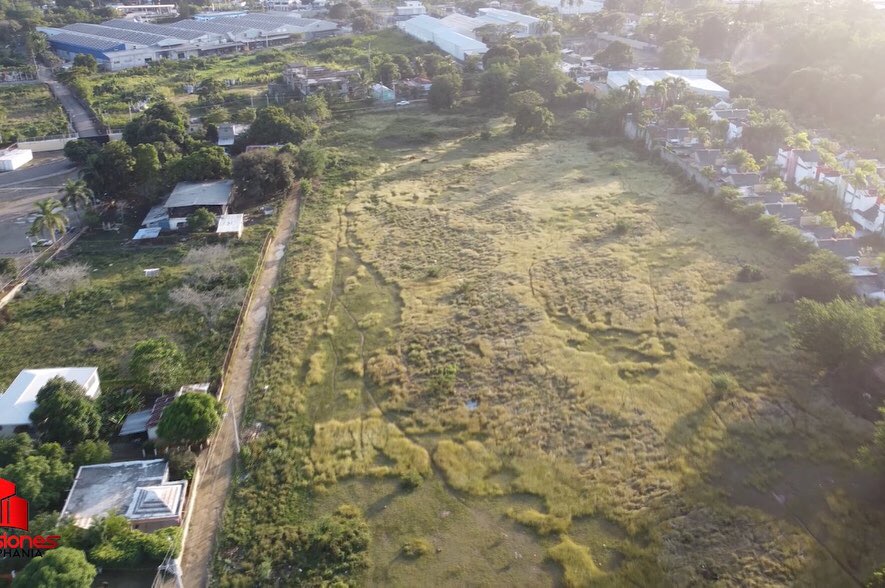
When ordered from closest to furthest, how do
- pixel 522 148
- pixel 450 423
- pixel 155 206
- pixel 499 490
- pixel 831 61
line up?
pixel 499 490
pixel 450 423
pixel 155 206
pixel 522 148
pixel 831 61

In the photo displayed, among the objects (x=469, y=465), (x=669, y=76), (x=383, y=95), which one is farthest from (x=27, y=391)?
(x=669, y=76)

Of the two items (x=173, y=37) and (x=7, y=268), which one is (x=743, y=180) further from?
(x=173, y=37)

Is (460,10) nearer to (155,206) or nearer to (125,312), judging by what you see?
(155,206)

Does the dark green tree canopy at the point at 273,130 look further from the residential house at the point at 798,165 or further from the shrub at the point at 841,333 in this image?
the shrub at the point at 841,333

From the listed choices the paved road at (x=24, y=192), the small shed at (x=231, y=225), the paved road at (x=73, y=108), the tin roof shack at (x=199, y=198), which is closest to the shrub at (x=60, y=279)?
the paved road at (x=24, y=192)

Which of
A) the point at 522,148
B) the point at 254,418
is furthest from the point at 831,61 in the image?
the point at 254,418

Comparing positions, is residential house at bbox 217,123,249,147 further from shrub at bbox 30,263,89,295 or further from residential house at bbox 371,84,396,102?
shrub at bbox 30,263,89,295

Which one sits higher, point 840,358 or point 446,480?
point 840,358
